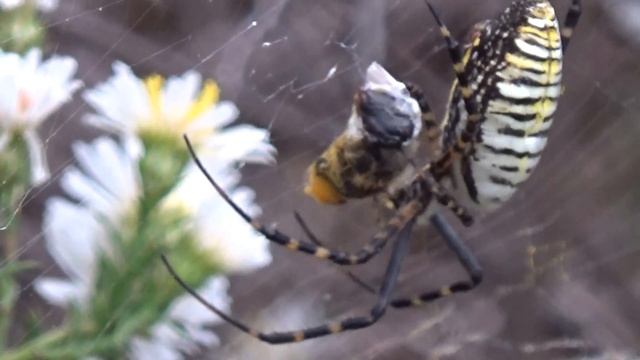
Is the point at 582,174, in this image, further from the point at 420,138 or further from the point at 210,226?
the point at 210,226

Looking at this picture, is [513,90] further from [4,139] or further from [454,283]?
[4,139]

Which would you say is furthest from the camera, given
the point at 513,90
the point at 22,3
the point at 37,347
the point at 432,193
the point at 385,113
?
the point at 432,193

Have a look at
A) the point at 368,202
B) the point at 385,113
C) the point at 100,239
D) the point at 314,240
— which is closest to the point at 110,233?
the point at 100,239

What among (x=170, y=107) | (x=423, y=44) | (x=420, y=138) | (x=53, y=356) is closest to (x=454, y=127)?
(x=420, y=138)

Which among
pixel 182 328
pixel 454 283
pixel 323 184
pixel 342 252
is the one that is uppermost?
pixel 182 328

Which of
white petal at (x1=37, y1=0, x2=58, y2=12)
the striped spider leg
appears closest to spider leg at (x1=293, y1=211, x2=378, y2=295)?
the striped spider leg

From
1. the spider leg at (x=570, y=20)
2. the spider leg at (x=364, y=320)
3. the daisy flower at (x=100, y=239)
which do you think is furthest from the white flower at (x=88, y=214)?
the spider leg at (x=570, y=20)
